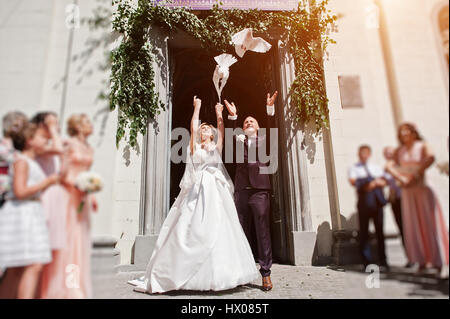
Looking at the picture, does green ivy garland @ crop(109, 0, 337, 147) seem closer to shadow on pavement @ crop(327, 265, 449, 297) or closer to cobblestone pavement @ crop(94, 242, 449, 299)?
cobblestone pavement @ crop(94, 242, 449, 299)

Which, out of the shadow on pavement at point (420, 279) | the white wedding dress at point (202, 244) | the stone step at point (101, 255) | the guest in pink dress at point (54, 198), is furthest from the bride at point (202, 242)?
the shadow on pavement at point (420, 279)

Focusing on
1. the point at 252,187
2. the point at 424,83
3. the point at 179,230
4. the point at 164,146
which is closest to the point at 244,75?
the point at 164,146

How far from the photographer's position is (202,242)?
252 cm

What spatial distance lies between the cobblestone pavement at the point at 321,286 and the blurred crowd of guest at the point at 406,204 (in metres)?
0.06

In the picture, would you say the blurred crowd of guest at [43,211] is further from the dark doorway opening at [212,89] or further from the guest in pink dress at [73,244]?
the dark doorway opening at [212,89]

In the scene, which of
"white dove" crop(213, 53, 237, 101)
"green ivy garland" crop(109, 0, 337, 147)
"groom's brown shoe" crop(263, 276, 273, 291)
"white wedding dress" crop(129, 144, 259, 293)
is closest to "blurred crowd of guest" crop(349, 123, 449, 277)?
"white wedding dress" crop(129, 144, 259, 293)

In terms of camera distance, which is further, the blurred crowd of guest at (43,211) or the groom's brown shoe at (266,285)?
the groom's brown shoe at (266,285)

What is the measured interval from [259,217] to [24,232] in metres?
2.10

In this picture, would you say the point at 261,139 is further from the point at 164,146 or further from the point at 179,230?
the point at 164,146

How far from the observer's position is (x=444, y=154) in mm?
1347

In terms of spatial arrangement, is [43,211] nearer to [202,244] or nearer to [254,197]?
[202,244]

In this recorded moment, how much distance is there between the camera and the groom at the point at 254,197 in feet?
9.05

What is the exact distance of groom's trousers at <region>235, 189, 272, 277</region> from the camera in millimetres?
2738

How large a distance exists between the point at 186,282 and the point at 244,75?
5.43 metres
